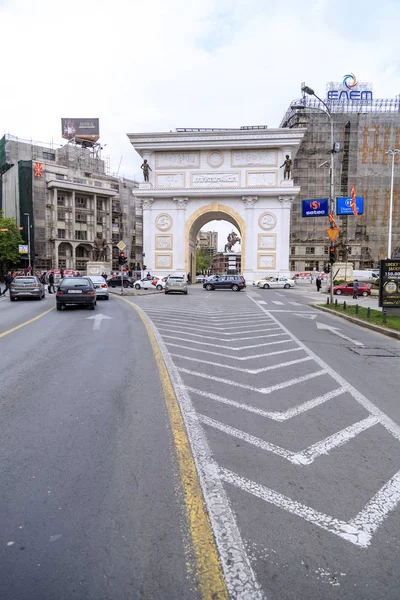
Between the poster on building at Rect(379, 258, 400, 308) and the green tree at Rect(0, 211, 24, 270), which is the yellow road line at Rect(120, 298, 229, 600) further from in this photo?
the green tree at Rect(0, 211, 24, 270)

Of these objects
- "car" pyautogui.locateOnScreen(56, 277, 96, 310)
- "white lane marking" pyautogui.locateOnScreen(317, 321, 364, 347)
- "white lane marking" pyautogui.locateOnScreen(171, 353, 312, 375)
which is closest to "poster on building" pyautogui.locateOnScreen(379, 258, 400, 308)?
"white lane marking" pyautogui.locateOnScreen(317, 321, 364, 347)

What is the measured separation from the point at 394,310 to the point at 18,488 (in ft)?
44.1

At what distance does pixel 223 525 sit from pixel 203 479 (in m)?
0.56

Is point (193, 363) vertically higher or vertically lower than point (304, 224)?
lower

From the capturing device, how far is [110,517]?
8.54 feet

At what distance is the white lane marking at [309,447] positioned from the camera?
353 cm

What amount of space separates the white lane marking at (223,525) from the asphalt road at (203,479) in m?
0.01

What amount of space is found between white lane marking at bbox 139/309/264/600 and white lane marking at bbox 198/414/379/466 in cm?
26

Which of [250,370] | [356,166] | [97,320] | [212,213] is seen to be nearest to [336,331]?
[250,370]

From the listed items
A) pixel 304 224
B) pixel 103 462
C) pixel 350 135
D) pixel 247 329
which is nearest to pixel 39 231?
pixel 304 224

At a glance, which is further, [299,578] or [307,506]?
[307,506]

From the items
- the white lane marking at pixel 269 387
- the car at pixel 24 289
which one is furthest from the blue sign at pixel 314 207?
the white lane marking at pixel 269 387

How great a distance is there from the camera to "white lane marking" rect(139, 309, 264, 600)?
207 cm

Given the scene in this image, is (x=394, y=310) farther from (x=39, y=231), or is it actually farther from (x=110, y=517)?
(x=39, y=231)
